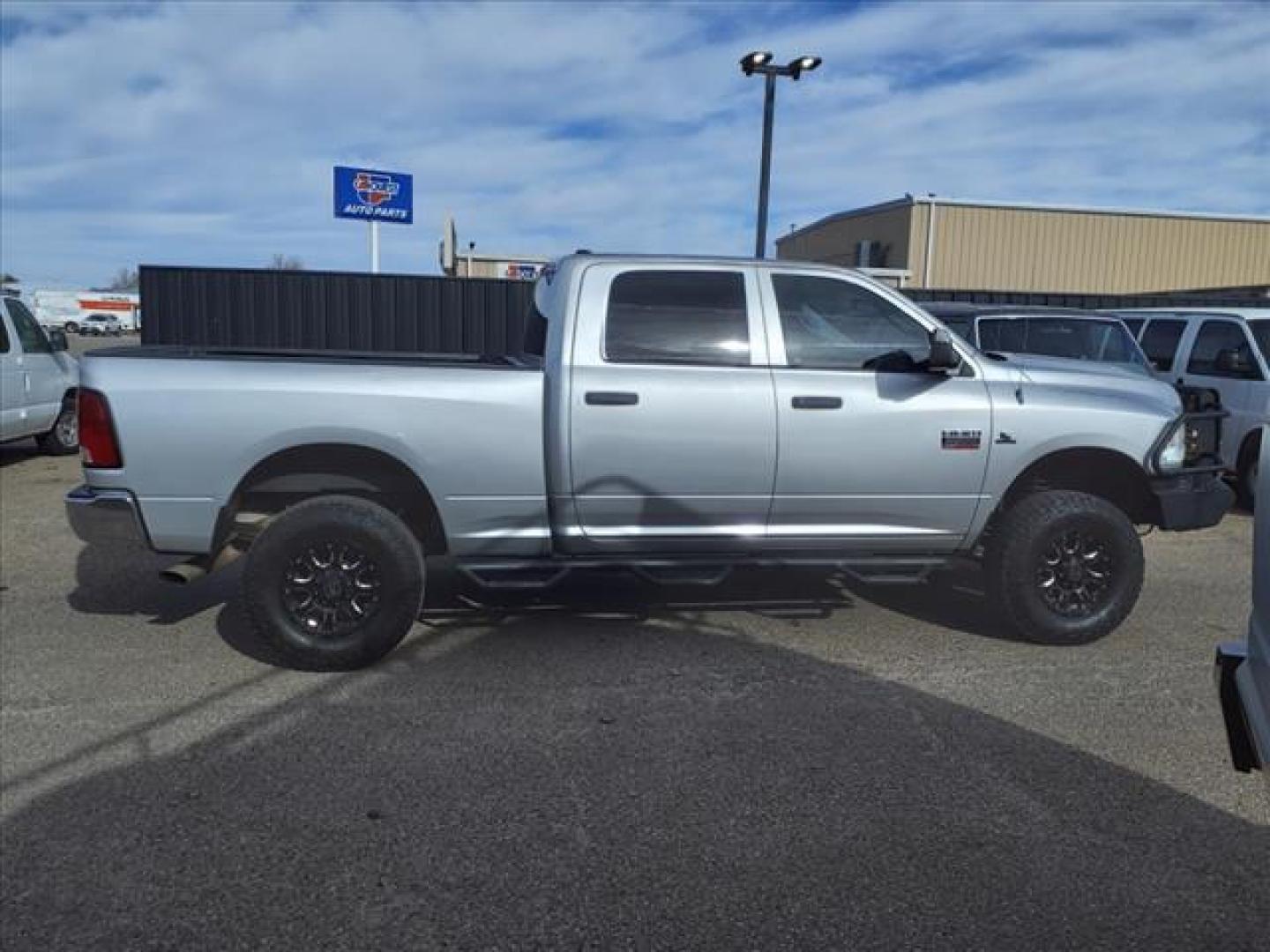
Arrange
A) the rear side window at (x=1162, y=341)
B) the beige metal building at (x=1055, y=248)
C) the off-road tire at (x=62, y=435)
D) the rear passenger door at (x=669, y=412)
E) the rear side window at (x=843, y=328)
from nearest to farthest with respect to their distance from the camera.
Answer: the rear passenger door at (x=669, y=412)
the rear side window at (x=843, y=328)
the rear side window at (x=1162, y=341)
the off-road tire at (x=62, y=435)
the beige metal building at (x=1055, y=248)

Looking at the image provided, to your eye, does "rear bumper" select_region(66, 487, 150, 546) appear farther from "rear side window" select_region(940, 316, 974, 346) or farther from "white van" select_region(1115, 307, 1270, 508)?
"white van" select_region(1115, 307, 1270, 508)

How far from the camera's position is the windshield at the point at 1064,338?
9516 millimetres

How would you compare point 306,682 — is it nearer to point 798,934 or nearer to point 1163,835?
point 798,934

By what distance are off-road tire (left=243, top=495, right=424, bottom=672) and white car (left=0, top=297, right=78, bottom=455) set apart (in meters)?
6.59

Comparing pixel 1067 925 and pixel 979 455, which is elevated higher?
pixel 979 455

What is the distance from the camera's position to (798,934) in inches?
109

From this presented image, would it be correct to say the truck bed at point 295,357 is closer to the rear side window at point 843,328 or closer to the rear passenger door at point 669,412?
the rear passenger door at point 669,412

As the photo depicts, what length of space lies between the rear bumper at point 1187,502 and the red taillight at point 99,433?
514cm

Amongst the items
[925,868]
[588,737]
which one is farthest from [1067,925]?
[588,737]

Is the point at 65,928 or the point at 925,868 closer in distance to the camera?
the point at 65,928

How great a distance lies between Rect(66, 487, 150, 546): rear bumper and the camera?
463 centimetres

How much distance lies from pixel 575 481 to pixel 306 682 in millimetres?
1570

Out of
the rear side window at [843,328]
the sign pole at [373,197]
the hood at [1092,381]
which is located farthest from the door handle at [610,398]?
the sign pole at [373,197]

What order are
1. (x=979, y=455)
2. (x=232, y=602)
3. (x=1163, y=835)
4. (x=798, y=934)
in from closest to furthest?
(x=798, y=934) → (x=1163, y=835) → (x=979, y=455) → (x=232, y=602)
